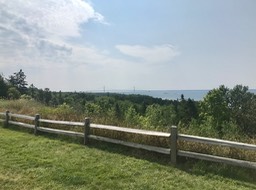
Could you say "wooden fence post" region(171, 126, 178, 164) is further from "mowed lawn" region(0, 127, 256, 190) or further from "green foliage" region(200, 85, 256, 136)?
"green foliage" region(200, 85, 256, 136)

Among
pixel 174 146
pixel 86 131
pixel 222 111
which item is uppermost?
pixel 86 131

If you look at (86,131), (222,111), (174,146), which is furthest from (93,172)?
(222,111)

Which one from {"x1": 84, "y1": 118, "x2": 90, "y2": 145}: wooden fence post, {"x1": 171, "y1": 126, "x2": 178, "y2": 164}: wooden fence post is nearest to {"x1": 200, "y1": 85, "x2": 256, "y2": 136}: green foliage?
{"x1": 84, "y1": 118, "x2": 90, "y2": 145}: wooden fence post

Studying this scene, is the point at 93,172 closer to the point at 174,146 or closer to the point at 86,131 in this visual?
the point at 174,146

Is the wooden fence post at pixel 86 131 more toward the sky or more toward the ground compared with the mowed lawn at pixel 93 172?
more toward the sky

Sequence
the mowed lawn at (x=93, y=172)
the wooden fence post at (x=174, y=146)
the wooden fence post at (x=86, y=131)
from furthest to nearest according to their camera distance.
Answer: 1. the wooden fence post at (x=86, y=131)
2. the wooden fence post at (x=174, y=146)
3. the mowed lawn at (x=93, y=172)

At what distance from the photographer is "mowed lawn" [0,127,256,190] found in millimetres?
6828

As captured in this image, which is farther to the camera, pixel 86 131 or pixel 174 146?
pixel 86 131

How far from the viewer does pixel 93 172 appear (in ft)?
25.1

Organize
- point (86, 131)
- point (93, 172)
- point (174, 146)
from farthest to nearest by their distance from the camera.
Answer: point (86, 131)
point (174, 146)
point (93, 172)

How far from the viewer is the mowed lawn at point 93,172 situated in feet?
22.4

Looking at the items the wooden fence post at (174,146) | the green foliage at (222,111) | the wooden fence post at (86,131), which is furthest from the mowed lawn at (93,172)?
the green foliage at (222,111)

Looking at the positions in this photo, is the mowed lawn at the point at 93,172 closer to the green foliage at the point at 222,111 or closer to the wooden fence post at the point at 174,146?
the wooden fence post at the point at 174,146

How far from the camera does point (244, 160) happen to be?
7.73 m
